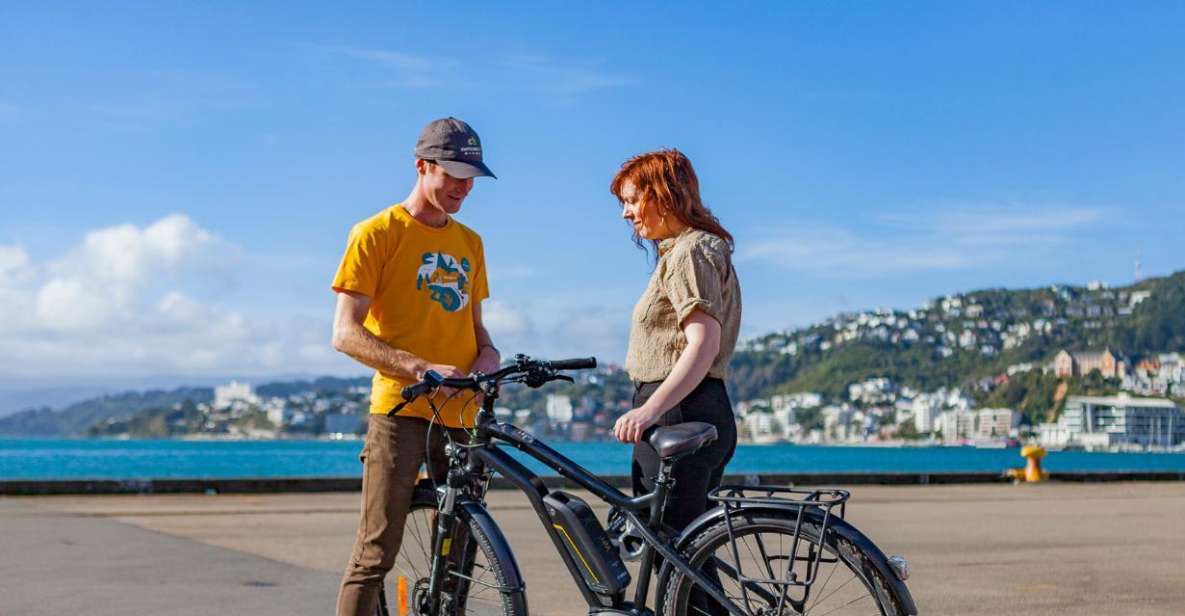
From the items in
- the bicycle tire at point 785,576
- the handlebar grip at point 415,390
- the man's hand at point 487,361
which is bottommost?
the bicycle tire at point 785,576

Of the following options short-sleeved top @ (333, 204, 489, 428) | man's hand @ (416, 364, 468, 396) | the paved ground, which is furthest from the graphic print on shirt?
the paved ground

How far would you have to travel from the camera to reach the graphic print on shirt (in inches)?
207

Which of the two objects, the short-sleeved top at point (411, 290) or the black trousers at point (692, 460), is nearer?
the black trousers at point (692, 460)

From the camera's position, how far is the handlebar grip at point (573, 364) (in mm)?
4957

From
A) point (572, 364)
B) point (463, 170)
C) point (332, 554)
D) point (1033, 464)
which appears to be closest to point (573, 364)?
point (572, 364)

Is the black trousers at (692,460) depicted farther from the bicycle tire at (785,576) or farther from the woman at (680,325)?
the bicycle tire at (785,576)

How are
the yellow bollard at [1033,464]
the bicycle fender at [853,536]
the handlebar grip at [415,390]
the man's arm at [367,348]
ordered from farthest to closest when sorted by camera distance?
the yellow bollard at [1033,464]
the man's arm at [367,348]
the handlebar grip at [415,390]
the bicycle fender at [853,536]

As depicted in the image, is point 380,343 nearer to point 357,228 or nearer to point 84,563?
point 357,228

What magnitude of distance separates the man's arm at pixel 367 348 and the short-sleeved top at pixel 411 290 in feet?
0.16

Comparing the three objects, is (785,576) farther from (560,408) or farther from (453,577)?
(560,408)

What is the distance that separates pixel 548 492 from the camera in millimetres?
5141

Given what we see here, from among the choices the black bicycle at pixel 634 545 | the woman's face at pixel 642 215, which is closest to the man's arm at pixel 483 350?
the black bicycle at pixel 634 545

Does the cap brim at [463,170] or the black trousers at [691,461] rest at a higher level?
the cap brim at [463,170]

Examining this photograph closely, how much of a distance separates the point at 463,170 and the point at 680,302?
855 mm
